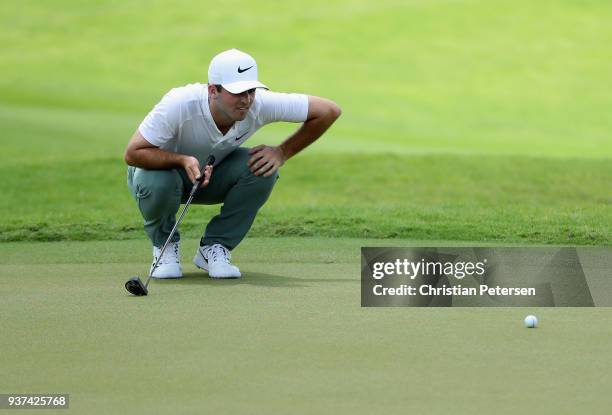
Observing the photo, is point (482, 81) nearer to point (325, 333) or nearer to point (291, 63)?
point (291, 63)

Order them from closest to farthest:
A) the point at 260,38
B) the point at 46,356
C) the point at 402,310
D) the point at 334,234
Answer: the point at 46,356
the point at 402,310
the point at 334,234
the point at 260,38

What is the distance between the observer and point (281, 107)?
5.95 metres

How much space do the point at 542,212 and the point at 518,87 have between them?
1535cm

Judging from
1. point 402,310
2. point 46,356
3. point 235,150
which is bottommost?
point 46,356

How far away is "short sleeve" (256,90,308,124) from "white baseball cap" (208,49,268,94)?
0.38 meters

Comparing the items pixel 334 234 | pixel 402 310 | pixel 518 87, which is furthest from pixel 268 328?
pixel 518 87

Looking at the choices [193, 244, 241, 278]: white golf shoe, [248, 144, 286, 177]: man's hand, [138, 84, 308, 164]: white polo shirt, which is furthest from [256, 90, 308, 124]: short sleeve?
[193, 244, 241, 278]: white golf shoe

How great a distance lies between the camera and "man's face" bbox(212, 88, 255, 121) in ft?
18.3

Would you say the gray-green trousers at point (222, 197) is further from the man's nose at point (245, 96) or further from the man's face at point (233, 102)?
the man's nose at point (245, 96)

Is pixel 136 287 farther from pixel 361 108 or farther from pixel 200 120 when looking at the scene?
pixel 361 108

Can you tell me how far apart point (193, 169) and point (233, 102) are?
36cm

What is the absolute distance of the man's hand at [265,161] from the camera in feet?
20.0

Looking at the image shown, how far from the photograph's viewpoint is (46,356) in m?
3.85

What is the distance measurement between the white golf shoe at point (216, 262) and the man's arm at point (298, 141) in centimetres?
43
